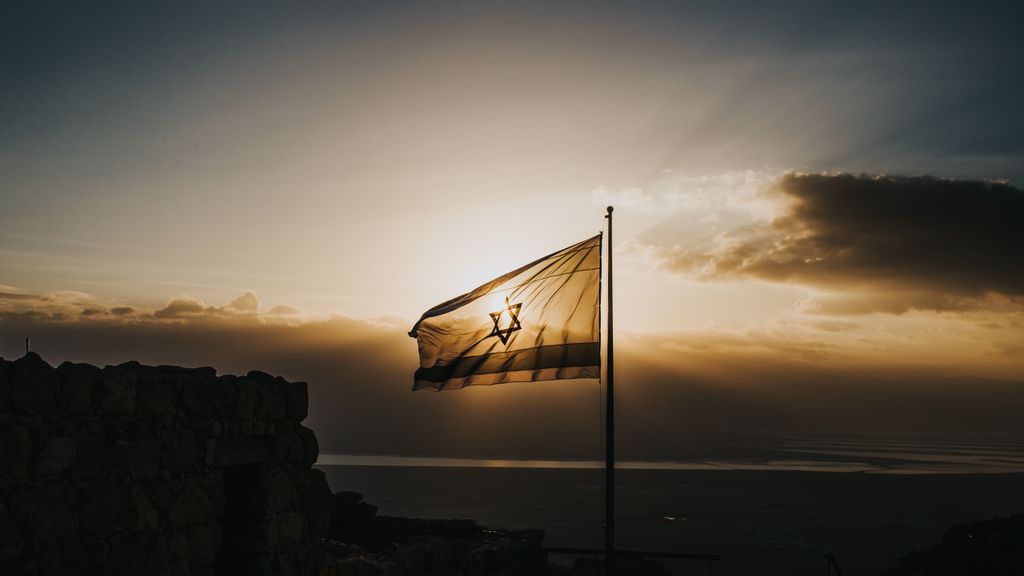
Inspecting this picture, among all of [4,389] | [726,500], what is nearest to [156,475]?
[4,389]

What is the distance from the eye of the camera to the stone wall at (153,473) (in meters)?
6.27

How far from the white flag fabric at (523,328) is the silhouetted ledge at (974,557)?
11.2 metres

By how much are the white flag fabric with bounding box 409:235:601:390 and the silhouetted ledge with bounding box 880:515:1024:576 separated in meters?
11.2

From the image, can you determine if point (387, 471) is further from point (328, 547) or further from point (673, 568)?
point (328, 547)

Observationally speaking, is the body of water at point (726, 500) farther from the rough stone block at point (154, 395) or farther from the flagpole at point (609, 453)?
the rough stone block at point (154, 395)

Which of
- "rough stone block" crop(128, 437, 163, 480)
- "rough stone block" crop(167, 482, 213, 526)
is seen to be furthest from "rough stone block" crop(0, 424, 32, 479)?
"rough stone block" crop(167, 482, 213, 526)

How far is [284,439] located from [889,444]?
99.7m

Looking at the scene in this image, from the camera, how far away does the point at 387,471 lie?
161 feet

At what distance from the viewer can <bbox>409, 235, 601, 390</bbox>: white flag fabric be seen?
11.2 m

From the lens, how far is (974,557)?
58.5ft

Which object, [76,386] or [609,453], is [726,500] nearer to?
[609,453]

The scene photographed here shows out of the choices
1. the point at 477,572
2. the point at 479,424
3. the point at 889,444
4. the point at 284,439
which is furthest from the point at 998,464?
the point at 284,439

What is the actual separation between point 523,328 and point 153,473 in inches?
Result: 216

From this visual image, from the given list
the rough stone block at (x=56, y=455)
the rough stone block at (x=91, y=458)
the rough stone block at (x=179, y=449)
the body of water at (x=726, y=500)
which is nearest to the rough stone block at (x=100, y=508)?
the rough stone block at (x=91, y=458)
